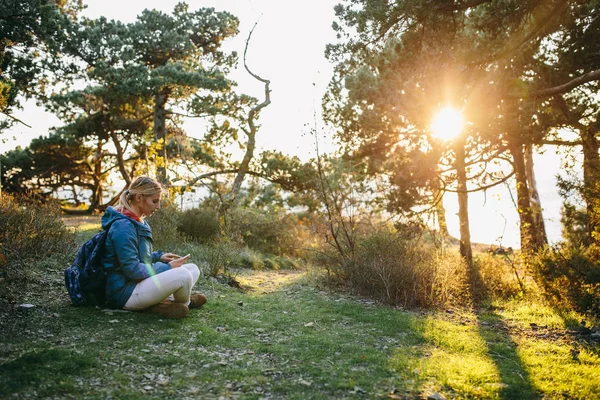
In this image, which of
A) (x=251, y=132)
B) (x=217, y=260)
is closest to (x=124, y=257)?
(x=217, y=260)

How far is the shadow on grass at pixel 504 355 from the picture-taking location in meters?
3.25

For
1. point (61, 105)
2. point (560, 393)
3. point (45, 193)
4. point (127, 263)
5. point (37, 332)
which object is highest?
point (61, 105)

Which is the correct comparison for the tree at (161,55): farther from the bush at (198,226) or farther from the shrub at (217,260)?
the shrub at (217,260)

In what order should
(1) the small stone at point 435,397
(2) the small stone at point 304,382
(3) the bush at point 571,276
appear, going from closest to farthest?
(1) the small stone at point 435,397 < (2) the small stone at point 304,382 < (3) the bush at point 571,276

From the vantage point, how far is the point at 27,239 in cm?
609

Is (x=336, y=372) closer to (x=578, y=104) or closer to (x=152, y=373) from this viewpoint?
(x=152, y=373)

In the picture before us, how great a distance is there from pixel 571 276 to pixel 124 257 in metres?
5.91

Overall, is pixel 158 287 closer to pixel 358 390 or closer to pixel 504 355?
pixel 358 390

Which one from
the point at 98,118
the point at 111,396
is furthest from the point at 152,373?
the point at 98,118

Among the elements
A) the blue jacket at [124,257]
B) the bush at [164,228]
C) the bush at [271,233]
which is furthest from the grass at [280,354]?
the bush at [271,233]

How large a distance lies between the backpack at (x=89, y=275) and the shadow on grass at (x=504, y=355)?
3.70 meters

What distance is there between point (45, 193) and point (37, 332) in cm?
1704

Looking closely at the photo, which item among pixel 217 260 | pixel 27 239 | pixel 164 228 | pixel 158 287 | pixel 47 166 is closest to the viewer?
pixel 158 287

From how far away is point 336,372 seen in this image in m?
3.45
